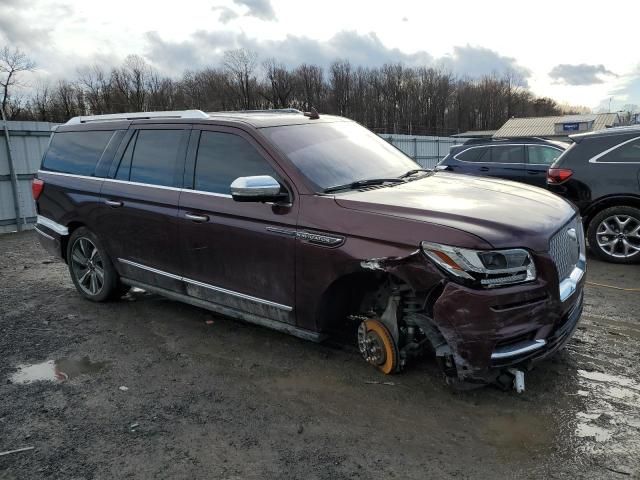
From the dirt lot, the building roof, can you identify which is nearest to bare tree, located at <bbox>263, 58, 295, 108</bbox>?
the building roof

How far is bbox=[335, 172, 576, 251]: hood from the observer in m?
2.98

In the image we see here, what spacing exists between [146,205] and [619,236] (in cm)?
591

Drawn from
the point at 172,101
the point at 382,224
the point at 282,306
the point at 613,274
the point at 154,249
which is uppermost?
the point at 172,101

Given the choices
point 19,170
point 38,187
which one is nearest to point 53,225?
point 38,187

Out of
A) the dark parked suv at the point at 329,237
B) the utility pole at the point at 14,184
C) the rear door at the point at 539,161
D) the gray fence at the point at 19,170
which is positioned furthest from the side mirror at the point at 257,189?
the utility pole at the point at 14,184

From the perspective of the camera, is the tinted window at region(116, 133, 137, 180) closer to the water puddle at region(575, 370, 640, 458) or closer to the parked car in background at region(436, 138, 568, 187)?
the water puddle at region(575, 370, 640, 458)

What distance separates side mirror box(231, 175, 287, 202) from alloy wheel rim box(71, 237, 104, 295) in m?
2.52

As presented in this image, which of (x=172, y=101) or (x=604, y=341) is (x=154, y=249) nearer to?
(x=604, y=341)

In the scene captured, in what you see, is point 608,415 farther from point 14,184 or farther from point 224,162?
point 14,184

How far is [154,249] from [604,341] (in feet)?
12.8

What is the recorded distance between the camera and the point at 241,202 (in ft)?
12.8

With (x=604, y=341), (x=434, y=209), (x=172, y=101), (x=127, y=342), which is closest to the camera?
(x=434, y=209)

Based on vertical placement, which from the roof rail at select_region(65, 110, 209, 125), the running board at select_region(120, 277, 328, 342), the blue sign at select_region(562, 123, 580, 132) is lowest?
the running board at select_region(120, 277, 328, 342)

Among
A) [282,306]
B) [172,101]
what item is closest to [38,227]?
[282,306]
